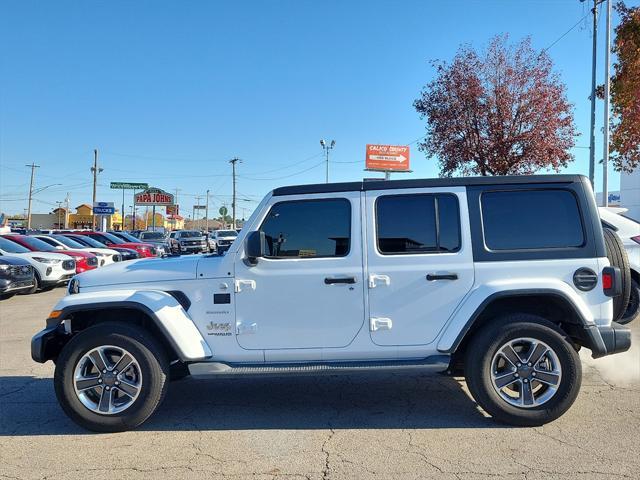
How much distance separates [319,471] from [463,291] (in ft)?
5.97

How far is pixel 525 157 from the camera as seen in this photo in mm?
15609

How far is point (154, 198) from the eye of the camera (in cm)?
6225

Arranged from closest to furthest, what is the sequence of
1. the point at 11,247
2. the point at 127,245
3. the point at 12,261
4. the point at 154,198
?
the point at 12,261, the point at 11,247, the point at 127,245, the point at 154,198

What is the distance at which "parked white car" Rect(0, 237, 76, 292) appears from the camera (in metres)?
13.6

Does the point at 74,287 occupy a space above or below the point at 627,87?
below

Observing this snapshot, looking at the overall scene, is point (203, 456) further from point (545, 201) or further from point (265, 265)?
point (545, 201)

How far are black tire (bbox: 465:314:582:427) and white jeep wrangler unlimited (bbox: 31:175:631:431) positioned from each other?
0.5 inches

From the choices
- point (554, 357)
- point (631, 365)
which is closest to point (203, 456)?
point (554, 357)

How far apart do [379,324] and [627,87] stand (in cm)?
1442

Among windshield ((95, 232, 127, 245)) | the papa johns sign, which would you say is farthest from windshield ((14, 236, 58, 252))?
the papa johns sign

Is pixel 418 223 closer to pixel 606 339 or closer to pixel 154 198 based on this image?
pixel 606 339

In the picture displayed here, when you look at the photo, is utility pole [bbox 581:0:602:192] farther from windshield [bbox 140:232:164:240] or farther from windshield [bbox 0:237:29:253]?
windshield [bbox 140:232:164:240]

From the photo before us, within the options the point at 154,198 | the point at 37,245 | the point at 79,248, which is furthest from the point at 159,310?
the point at 154,198

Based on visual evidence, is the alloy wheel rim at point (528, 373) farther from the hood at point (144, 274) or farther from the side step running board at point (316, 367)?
the hood at point (144, 274)
